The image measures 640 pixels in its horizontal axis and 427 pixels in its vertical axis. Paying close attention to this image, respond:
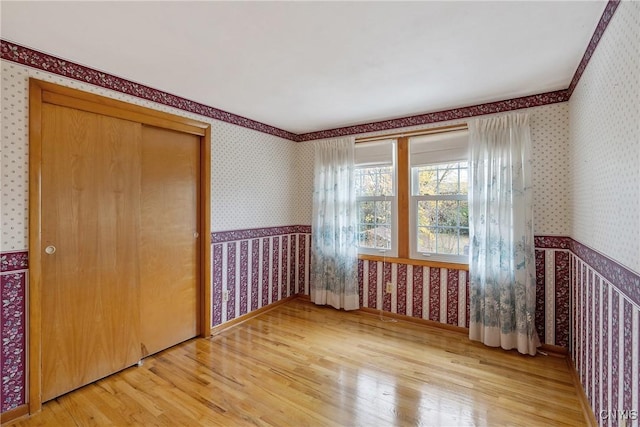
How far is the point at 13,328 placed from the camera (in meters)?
1.82

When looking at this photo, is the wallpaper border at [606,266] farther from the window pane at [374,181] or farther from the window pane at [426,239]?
the window pane at [374,181]

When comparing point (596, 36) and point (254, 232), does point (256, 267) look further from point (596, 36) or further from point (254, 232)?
point (596, 36)

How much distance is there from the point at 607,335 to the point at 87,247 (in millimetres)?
3223

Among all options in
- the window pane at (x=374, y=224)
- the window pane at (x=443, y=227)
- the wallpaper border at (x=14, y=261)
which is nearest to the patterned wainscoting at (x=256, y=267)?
the window pane at (x=374, y=224)

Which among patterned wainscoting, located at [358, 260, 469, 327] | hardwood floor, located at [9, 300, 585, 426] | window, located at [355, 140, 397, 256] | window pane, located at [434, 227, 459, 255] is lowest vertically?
hardwood floor, located at [9, 300, 585, 426]

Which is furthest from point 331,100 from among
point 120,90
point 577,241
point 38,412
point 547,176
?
point 38,412

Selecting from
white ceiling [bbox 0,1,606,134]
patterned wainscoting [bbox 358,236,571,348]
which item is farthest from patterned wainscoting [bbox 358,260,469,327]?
white ceiling [bbox 0,1,606,134]

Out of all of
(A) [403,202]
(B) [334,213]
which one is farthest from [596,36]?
(B) [334,213]

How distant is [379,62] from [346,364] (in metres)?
2.31

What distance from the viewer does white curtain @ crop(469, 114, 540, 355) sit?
2617mm

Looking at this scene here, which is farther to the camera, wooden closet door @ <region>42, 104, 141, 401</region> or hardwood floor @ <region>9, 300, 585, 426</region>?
wooden closet door @ <region>42, 104, 141, 401</region>

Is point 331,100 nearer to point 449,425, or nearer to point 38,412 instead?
point 449,425

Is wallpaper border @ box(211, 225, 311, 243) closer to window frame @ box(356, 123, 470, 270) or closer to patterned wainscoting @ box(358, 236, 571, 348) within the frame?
patterned wainscoting @ box(358, 236, 571, 348)

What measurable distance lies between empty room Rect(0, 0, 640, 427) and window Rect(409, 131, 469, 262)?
0.02 m
